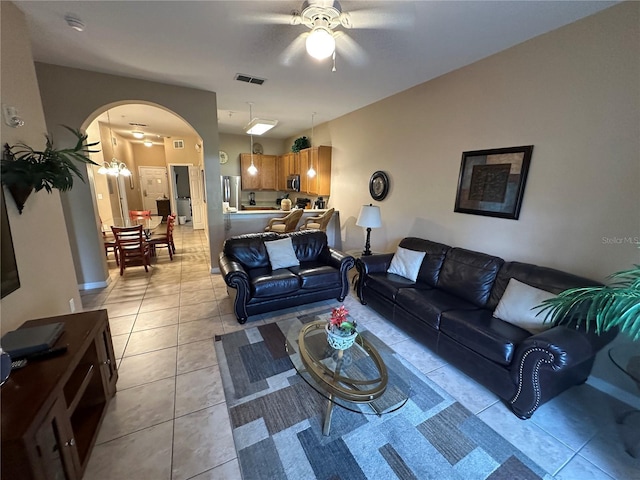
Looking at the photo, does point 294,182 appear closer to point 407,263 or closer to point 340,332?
point 407,263

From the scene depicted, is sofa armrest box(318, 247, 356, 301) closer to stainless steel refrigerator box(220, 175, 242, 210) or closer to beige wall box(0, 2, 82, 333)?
beige wall box(0, 2, 82, 333)

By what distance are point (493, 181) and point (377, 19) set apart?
1923mm

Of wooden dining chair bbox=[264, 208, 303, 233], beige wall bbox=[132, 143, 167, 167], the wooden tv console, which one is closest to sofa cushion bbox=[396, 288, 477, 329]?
the wooden tv console

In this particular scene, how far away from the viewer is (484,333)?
196cm

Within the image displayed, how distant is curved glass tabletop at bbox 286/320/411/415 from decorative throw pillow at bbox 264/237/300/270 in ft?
→ 4.43

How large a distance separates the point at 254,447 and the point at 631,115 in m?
3.44

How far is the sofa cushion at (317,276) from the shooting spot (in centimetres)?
313

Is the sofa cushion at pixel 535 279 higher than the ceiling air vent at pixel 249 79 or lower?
lower

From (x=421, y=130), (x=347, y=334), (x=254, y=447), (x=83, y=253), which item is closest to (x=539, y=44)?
(x=421, y=130)

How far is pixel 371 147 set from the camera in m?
4.43

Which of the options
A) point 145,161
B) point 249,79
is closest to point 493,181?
point 249,79

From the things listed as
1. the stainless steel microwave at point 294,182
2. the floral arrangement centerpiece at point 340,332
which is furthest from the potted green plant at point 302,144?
the floral arrangement centerpiece at point 340,332

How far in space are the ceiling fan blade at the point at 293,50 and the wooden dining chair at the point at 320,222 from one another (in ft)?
9.11

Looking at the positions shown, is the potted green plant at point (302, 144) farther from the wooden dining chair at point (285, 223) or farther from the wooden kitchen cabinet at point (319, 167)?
the wooden dining chair at point (285, 223)
